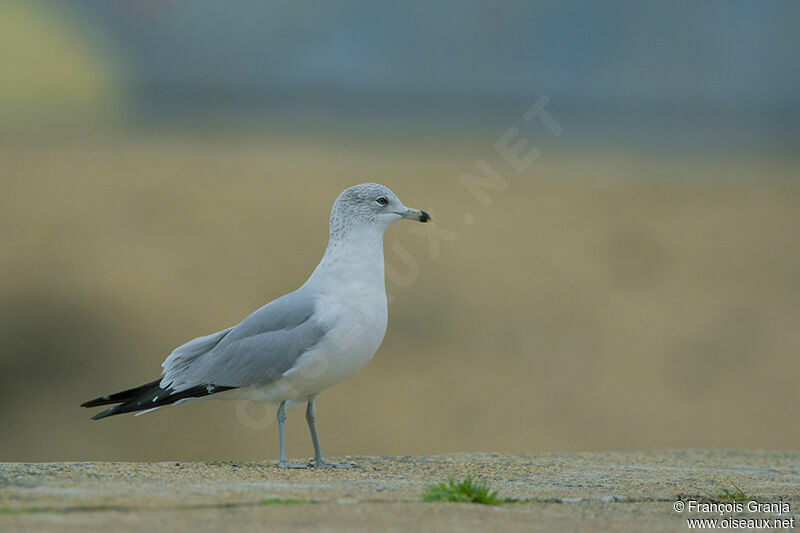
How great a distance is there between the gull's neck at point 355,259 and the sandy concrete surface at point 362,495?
1042 mm

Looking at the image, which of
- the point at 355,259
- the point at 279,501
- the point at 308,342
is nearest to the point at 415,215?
the point at 355,259

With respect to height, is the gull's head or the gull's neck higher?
the gull's head

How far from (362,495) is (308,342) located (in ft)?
4.49

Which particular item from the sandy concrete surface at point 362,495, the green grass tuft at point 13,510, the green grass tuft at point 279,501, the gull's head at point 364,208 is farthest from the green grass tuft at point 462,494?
the gull's head at point 364,208

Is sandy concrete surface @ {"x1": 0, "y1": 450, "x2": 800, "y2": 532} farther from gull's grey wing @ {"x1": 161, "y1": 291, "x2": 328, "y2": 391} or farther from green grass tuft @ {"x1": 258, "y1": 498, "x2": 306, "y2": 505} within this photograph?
gull's grey wing @ {"x1": 161, "y1": 291, "x2": 328, "y2": 391}

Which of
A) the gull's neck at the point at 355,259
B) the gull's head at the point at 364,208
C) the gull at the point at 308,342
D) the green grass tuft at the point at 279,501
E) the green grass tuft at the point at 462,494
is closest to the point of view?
the green grass tuft at the point at 279,501

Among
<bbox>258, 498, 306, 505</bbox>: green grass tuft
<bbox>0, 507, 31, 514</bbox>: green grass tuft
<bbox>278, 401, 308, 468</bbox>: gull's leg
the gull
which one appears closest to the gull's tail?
the gull

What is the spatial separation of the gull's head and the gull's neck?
0.12 feet

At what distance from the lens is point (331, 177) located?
17047 mm

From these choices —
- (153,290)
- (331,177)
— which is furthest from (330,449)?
(331,177)

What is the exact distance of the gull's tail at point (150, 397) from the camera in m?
5.76

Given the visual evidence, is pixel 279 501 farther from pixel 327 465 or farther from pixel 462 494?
pixel 327 465

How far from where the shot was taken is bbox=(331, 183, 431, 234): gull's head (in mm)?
6066

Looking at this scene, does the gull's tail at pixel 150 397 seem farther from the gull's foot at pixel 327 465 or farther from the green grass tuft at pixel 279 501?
the green grass tuft at pixel 279 501
